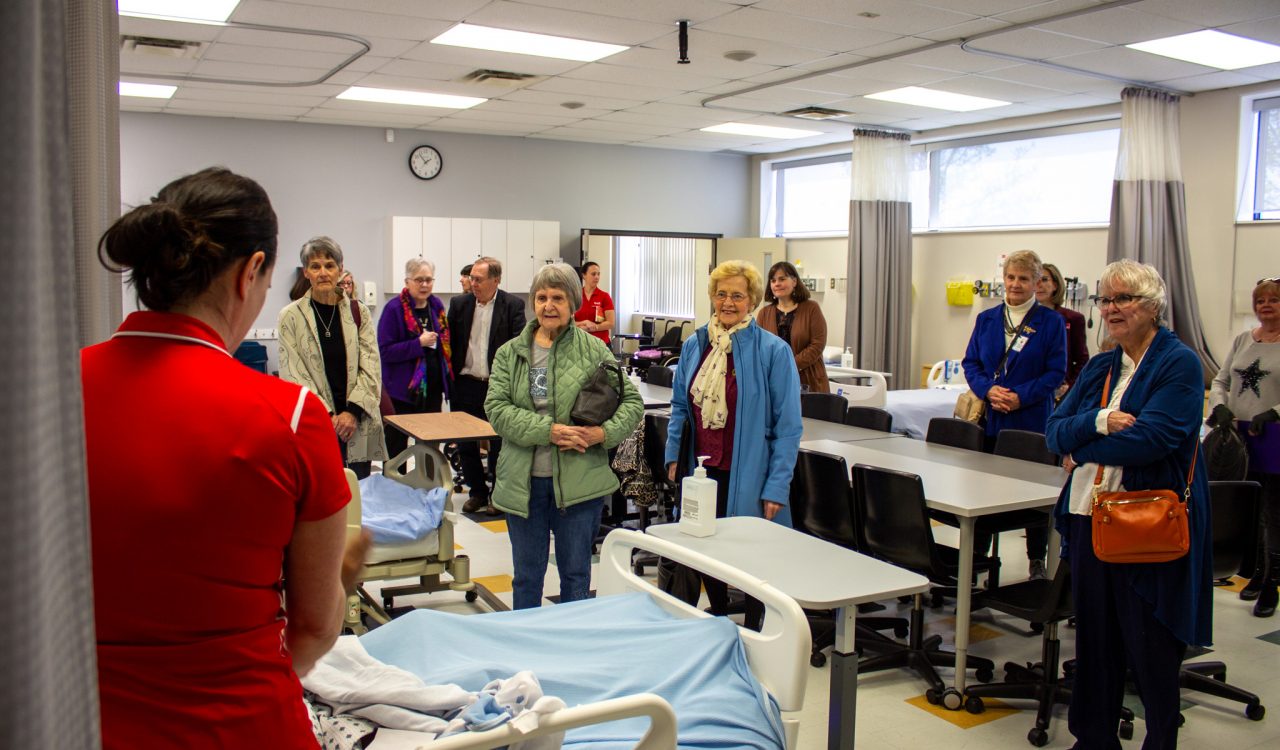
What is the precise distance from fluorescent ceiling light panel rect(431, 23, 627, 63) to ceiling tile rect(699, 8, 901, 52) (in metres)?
0.79

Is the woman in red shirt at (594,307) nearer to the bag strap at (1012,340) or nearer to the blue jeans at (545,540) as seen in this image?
the bag strap at (1012,340)

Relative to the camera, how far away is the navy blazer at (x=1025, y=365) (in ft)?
14.2

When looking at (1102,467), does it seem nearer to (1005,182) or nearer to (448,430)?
(448,430)

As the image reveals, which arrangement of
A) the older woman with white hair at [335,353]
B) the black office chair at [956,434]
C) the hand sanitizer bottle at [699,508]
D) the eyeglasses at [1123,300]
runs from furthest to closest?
the black office chair at [956,434]
the older woman with white hair at [335,353]
the eyeglasses at [1123,300]
the hand sanitizer bottle at [699,508]

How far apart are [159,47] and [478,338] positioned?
103 inches

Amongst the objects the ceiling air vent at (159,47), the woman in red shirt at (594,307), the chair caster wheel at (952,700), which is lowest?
the chair caster wheel at (952,700)

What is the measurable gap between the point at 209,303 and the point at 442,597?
3540 millimetres

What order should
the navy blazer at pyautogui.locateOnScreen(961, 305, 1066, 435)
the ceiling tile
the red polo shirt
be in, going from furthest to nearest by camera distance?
the ceiling tile, the navy blazer at pyautogui.locateOnScreen(961, 305, 1066, 435), the red polo shirt

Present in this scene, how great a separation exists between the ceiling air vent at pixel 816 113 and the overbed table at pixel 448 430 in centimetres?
489

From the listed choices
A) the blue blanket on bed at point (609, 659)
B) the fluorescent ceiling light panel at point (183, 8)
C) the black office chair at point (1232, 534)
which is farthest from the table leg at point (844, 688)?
the fluorescent ceiling light panel at point (183, 8)

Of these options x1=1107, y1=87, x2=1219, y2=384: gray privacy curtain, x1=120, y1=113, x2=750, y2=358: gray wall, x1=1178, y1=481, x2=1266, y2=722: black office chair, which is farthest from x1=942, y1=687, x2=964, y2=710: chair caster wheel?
x1=120, y1=113, x2=750, y2=358: gray wall

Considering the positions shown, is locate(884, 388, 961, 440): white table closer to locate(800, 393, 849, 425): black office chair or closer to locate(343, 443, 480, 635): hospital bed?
locate(800, 393, 849, 425): black office chair

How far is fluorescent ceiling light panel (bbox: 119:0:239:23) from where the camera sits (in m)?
4.93

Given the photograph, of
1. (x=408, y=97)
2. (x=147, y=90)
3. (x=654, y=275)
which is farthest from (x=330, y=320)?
(x=654, y=275)
